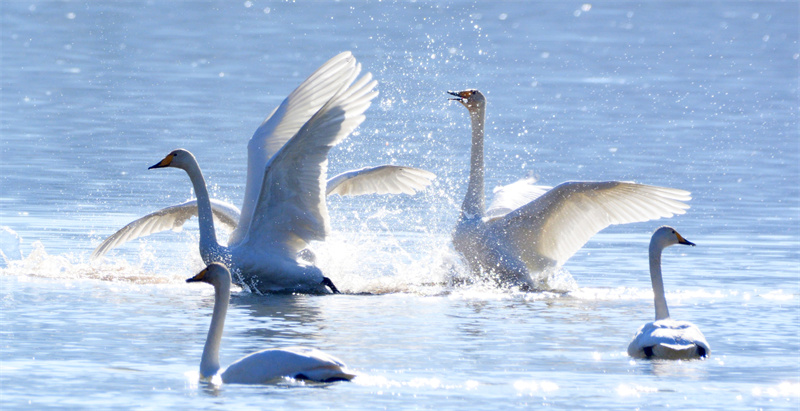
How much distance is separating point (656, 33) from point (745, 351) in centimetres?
4669

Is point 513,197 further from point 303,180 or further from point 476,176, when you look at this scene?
point 303,180

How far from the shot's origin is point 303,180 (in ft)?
38.4

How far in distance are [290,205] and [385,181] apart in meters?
2.95

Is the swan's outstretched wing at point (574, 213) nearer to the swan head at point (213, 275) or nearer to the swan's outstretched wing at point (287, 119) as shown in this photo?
the swan's outstretched wing at point (287, 119)

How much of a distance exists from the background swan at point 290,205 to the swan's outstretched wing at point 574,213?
1651 mm

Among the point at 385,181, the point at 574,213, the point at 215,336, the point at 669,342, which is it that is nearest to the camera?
the point at 215,336

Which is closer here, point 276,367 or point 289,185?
point 276,367

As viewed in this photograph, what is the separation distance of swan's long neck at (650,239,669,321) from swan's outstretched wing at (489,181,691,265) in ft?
5.56

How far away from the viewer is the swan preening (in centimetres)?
1157

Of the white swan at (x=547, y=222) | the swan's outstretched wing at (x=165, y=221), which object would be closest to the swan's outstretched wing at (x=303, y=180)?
the white swan at (x=547, y=222)

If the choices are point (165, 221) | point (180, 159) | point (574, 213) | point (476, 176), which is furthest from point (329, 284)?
point (165, 221)

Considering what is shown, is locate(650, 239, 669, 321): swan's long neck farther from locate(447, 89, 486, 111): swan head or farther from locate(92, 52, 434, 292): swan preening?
locate(447, 89, 486, 111): swan head

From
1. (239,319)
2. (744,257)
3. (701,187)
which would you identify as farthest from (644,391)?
(701,187)

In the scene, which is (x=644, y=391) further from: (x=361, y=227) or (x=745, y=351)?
(x=361, y=227)
